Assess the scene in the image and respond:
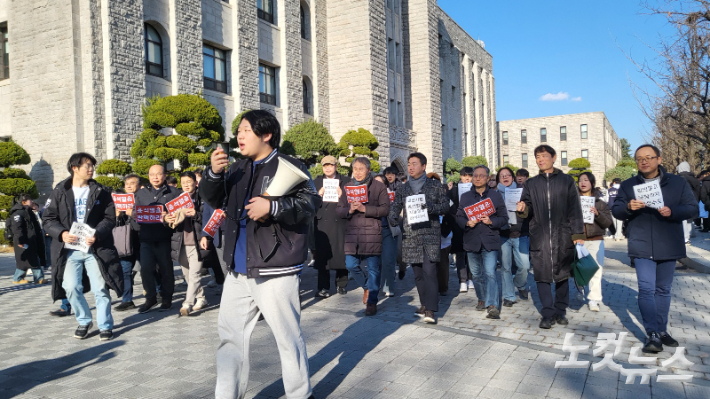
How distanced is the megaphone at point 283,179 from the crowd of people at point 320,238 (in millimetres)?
52

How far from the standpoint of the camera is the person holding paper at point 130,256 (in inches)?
301

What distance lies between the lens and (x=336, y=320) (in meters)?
6.60

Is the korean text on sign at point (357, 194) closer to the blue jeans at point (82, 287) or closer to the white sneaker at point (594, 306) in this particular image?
the blue jeans at point (82, 287)

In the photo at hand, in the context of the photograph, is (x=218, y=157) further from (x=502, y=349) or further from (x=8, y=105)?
(x=8, y=105)

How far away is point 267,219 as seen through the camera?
3312mm

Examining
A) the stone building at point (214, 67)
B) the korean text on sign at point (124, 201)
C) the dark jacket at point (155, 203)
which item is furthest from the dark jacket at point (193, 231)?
the stone building at point (214, 67)

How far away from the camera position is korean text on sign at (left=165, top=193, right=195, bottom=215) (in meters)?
6.99

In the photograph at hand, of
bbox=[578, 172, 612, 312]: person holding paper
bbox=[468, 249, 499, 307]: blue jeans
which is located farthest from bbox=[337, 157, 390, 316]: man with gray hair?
bbox=[578, 172, 612, 312]: person holding paper

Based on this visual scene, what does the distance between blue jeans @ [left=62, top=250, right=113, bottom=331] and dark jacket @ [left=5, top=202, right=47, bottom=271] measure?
5329 mm

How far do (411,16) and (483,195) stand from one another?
3022 centimetres

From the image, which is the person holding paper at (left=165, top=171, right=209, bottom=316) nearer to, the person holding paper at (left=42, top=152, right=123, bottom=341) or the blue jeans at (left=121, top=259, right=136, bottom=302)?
the blue jeans at (left=121, top=259, right=136, bottom=302)

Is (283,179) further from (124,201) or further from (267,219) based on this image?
(124,201)

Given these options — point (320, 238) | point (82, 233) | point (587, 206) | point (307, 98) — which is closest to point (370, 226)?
point (320, 238)

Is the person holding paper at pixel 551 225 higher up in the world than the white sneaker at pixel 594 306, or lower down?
higher up
